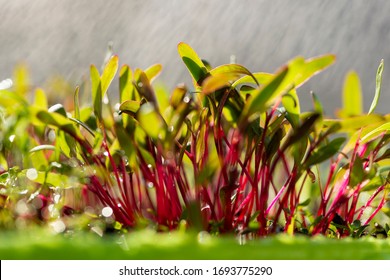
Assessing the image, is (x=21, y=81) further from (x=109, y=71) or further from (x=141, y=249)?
(x=141, y=249)

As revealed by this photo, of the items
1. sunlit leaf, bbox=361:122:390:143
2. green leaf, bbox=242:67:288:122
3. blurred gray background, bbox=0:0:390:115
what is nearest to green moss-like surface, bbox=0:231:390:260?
green leaf, bbox=242:67:288:122

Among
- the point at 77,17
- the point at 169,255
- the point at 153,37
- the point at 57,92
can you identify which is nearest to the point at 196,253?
the point at 169,255

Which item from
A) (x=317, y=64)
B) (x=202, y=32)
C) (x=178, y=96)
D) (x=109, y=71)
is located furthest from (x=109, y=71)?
(x=202, y=32)

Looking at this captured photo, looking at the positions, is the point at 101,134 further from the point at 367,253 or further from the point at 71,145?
the point at 367,253

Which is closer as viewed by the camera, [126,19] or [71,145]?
[71,145]

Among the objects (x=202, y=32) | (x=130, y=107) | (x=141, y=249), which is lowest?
(x=141, y=249)

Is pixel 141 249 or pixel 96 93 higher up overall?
pixel 96 93
